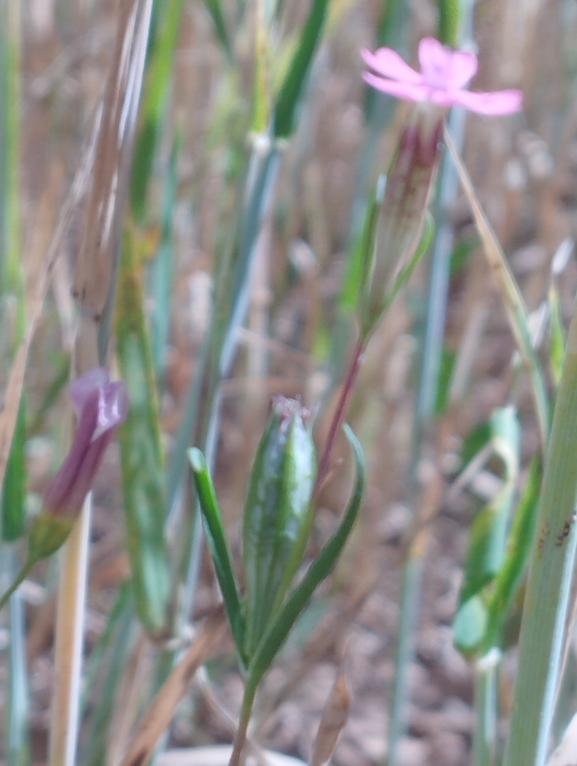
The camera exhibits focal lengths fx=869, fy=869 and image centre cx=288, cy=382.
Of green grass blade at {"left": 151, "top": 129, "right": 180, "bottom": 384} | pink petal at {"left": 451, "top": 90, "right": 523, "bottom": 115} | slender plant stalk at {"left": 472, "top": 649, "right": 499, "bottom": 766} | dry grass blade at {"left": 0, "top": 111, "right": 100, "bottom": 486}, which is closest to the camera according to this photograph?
pink petal at {"left": 451, "top": 90, "right": 523, "bottom": 115}

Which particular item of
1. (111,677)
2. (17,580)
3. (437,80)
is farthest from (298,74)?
(111,677)

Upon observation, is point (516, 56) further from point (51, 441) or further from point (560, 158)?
point (51, 441)

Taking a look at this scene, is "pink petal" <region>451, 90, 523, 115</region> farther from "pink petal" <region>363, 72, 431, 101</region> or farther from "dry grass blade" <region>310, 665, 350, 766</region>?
"dry grass blade" <region>310, 665, 350, 766</region>

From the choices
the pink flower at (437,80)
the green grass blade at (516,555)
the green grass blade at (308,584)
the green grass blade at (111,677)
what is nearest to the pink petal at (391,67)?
the pink flower at (437,80)

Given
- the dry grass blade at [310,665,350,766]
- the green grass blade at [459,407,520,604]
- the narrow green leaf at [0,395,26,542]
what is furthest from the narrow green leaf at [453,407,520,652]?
the narrow green leaf at [0,395,26,542]

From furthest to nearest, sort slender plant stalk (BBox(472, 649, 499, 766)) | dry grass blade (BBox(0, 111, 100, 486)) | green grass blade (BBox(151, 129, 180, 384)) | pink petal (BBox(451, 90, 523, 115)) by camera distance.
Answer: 1. green grass blade (BBox(151, 129, 180, 384))
2. slender plant stalk (BBox(472, 649, 499, 766))
3. dry grass blade (BBox(0, 111, 100, 486))
4. pink petal (BBox(451, 90, 523, 115))

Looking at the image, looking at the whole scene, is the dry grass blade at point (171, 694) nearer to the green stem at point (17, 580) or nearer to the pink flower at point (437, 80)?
the green stem at point (17, 580)

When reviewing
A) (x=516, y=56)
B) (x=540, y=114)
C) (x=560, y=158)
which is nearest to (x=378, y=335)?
(x=560, y=158)
